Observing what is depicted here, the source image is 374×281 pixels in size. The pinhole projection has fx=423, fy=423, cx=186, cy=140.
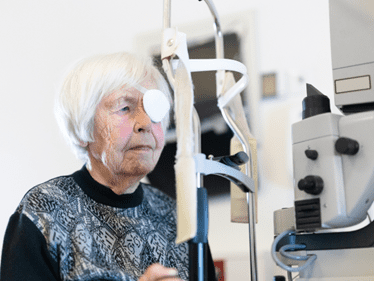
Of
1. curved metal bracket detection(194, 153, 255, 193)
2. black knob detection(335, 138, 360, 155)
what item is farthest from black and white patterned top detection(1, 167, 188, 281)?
black knob detection(335, 138, 360, 155)

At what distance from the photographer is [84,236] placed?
3.25ft

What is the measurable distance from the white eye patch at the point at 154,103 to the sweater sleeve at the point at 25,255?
40 centimetres

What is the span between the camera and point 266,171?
1.50 m

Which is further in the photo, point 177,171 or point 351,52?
point 351,52

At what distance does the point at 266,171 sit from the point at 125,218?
60 cm

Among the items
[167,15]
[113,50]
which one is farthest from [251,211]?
[113,50]

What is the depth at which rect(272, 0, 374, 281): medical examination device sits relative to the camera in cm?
76

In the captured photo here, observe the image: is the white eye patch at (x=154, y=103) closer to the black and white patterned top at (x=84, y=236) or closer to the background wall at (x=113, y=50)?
the black and white patterned top at (x=84, y=236)

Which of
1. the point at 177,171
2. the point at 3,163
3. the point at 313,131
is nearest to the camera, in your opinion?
the point at 177,171

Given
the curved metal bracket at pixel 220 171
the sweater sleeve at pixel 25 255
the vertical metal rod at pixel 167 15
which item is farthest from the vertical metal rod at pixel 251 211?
the sweater sleeve at pixel 25 255

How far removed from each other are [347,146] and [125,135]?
55 centimetres

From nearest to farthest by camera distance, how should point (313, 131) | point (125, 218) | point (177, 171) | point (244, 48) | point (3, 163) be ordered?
point (177, 171) → point (313, 131) → point (125, 218) → point (244, 48) → point (3, 163)

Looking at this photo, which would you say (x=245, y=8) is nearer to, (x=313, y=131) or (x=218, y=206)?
(x=218, y=206)

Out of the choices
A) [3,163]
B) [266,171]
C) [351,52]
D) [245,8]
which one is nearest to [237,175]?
[351,52]
